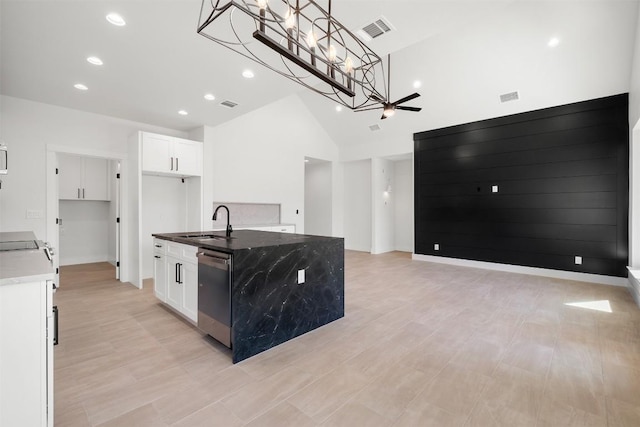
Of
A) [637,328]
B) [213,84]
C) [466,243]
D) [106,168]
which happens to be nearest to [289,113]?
[213,84]

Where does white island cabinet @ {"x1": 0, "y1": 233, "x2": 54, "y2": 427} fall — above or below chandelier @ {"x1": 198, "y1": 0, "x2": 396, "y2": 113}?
below

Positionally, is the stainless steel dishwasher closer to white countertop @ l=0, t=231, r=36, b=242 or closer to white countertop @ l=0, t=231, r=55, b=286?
white countertop @ l=0, t=231, r=55, b=286

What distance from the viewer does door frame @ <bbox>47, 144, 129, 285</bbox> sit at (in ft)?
14.4

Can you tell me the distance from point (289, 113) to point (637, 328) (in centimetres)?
684

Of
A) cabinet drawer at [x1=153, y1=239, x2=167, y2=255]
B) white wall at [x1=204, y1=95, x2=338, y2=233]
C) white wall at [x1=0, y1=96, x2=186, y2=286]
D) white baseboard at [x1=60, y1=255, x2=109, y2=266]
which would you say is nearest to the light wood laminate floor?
cabinet drawer at [x1=153, y1=239, x2=167, y2=255]

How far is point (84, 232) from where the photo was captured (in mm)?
6664

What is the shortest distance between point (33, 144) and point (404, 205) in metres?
7.96

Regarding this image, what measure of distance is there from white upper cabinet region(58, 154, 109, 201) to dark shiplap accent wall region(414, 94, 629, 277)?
7.34 metres

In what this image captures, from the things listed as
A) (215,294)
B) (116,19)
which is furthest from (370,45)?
(215,294)

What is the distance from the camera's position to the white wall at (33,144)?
407 centimetres

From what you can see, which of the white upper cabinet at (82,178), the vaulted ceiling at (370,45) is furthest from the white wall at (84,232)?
the vaulted ceiling at (370,45)

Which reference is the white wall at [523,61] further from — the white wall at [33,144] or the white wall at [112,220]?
the white wall at [112,220]

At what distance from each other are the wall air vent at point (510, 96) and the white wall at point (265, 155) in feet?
14.2

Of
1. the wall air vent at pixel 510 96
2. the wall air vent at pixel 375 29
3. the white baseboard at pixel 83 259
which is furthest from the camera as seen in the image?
the white baseboard at pixel 83 259
